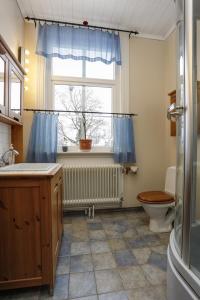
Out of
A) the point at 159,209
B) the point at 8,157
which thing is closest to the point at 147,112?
Result: the point at 159,209

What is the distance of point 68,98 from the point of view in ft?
8.71

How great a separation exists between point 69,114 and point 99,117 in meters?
0.43

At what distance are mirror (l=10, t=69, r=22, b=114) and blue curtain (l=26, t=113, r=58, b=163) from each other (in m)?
0.35

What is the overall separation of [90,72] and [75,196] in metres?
1.76

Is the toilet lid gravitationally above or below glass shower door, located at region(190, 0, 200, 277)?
below

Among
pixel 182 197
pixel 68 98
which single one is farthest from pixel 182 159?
pixel 68 98

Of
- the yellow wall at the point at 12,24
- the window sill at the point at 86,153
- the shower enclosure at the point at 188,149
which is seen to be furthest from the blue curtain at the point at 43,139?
the shower enclosure at the point at 188,149

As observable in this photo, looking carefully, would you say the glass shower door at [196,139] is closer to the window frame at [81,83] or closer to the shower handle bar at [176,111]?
the shower handle bar at [176,111]

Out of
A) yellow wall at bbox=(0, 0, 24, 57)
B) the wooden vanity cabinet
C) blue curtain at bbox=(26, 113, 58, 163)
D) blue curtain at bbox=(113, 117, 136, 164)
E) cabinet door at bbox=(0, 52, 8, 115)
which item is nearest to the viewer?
the wooden vanity cabinet

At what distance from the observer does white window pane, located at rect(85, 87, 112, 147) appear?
270 centimetres

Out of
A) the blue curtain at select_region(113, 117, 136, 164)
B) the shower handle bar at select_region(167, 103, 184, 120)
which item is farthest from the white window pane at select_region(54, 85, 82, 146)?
the shower handle bar at select_region(167, 103, 184, 120)

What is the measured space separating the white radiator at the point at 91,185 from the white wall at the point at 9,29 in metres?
0.82

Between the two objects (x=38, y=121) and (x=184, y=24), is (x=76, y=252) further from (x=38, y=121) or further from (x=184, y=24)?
(x=184, y=24)

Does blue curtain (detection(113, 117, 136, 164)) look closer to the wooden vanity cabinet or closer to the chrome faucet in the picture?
the chrome faucet
